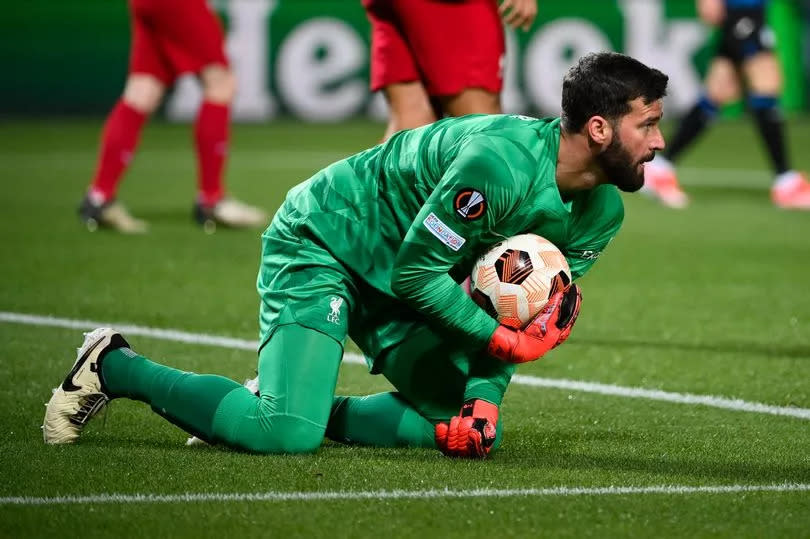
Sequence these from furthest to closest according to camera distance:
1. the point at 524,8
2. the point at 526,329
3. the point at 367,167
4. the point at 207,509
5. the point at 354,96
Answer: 1. the point at 354,96
2. the point at 524,8
3. the point at 367,167
4. the point at 526,329
5. the point at 207,509

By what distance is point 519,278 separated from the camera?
4.36 m

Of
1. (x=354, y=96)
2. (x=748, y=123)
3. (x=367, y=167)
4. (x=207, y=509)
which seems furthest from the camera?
(x=748, y=123)

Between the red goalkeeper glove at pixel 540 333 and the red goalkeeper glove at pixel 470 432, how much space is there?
0.60 ft

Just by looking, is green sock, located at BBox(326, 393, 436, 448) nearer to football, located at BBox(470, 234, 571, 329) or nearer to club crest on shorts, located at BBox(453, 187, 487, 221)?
football, located at BBox(470, 234, 571, 329)

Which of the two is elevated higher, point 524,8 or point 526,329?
point 524,8

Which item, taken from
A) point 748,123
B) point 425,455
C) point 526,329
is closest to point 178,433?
point 425,455

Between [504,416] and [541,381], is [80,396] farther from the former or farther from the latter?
[541,381]

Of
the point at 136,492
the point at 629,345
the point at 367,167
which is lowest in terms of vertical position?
the point at 629,345

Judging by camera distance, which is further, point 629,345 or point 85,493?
point 629,345

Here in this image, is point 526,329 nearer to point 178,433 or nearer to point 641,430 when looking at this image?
point 641,430

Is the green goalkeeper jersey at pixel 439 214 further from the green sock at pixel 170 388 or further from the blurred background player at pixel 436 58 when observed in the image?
the blurred background player at pixel 436 58

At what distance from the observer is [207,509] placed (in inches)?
147

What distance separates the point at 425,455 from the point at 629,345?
2069 millimetres

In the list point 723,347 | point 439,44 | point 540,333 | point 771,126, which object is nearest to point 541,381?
point 723,347
